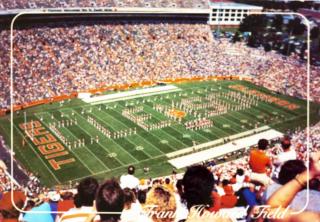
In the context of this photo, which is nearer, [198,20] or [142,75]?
[142,75]

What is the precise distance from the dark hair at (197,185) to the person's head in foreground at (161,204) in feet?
1.21

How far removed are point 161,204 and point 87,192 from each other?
0.80 m

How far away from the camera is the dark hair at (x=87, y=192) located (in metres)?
4.33

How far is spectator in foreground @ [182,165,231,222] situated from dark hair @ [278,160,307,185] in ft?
2.92

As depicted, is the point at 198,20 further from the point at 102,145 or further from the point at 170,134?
the point at 102,145

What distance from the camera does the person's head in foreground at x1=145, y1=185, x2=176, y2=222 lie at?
13.7 feet

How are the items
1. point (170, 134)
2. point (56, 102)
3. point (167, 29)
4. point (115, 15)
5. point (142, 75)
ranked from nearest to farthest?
point (170, 134) → point (56, 102) → point (142, 75) → point (115, 15) → point (167, 29)

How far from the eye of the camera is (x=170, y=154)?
19.5 meters

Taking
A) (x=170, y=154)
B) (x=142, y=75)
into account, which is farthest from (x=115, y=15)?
(x=170, y=154)

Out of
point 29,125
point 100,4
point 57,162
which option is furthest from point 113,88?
point 57,162

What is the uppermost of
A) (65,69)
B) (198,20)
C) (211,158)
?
(198,20)

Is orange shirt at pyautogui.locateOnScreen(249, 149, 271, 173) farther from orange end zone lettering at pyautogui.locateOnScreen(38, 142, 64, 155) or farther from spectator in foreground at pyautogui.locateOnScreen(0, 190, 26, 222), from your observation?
orange end zone lettering at pyautogui.locateOnScreen(38, 142, 64, 155)

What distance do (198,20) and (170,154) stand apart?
21.3 m

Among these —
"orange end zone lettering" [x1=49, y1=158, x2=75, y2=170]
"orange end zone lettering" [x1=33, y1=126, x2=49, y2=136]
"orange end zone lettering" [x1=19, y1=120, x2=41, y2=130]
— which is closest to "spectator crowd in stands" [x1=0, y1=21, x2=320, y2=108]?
"orange end zone lettering" [x1=19, y1=120, x2=41, y2=130]
